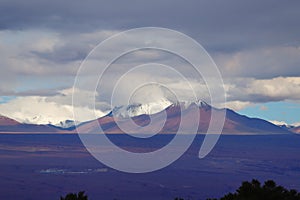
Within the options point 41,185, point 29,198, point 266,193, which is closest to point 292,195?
point 266,193

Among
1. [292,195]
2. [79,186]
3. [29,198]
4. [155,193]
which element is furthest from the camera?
[79,186]

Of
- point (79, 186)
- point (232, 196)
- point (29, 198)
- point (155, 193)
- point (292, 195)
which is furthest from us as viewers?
point (79, 186)

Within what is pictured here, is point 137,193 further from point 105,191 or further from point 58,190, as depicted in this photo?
point 58,190

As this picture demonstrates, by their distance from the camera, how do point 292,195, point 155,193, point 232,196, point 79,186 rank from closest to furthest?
point 292,195, point 232,196, point 155,193, point 79,186

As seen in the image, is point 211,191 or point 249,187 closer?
point 249,187

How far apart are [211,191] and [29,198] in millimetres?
57927

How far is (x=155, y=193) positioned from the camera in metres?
184

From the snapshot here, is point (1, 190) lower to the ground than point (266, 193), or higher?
higher

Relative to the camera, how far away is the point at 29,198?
561 feet

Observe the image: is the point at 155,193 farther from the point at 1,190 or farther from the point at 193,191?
the point at 1,190

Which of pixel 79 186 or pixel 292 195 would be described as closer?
pixel 292 195

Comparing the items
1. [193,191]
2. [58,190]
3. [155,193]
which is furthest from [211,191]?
[58,190]

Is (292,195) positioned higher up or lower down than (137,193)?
lower down

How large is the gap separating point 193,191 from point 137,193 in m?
18.5
